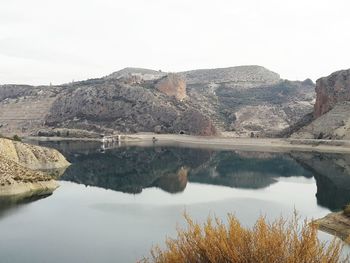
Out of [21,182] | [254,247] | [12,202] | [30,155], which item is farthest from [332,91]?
[254,247]

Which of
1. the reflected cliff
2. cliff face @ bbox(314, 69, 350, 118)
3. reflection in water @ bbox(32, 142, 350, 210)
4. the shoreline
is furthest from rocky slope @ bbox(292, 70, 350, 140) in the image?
reflection in water @ bbox(32, 142, 350, 210)

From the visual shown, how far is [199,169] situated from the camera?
11769cm

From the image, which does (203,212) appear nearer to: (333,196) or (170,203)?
(170,203)

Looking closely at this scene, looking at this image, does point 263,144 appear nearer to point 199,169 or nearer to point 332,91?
point 332,91

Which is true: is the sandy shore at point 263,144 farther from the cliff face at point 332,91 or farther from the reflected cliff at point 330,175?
the cliff face at point 332,91

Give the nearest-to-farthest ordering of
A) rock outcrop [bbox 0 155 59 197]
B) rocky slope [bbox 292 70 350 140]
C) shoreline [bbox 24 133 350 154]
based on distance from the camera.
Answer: rock outcrop [bbox 0 155 59 197] → shoreline [bbox 24 133 350 154] → rocky slope [bbox 292 70 350 140]

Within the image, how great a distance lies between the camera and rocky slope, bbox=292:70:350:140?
165250 mm

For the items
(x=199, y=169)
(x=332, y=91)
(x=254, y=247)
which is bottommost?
(x=199, y=169)

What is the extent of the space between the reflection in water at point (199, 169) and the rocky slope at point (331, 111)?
75.0 ft

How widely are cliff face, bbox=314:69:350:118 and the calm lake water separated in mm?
44130

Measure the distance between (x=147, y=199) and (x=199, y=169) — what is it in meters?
44.0

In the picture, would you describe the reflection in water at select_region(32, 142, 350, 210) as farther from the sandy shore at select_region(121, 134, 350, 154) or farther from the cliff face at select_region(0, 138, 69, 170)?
the sandy shore at select_region(121, 134, 350, 154)

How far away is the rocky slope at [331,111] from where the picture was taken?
16525cm

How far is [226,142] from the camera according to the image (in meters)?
190
